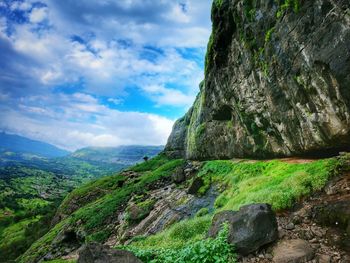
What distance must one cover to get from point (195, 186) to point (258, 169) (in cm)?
797

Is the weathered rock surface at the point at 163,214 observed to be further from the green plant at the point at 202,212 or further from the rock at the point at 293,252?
the rock at the point at 293,252

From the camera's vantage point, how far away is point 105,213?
136 feet

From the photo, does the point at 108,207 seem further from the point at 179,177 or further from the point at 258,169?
the point at 258,169

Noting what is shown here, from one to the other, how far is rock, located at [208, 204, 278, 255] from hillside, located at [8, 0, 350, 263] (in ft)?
0.14

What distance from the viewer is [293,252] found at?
11.7 meters

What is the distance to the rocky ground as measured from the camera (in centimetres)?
1142

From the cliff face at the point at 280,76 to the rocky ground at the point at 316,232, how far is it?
6.73 metres

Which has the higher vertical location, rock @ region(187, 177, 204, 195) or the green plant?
rock @ region(187, 177, 204, 195)

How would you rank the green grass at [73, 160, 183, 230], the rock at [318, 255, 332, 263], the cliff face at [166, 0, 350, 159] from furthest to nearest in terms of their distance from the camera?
the green grass at [73, 160, 183, 230] → the cliff face at [166, 0, 350, 159] → the rock at [318, 255, 332, 263]

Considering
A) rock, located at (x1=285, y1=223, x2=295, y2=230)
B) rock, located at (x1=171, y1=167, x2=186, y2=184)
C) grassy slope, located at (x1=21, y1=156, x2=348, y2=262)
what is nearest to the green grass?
grassy slope, located at (x1=21, y1=156, x2=348, y2=262)

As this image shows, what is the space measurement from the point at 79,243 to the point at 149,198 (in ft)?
36.6

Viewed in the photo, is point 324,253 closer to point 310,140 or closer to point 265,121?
point 310,140

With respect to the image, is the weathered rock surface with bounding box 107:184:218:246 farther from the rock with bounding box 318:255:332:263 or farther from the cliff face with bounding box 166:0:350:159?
the rock with bounding box 318:255:332:263

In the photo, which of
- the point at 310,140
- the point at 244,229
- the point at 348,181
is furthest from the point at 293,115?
the point at 244,229
